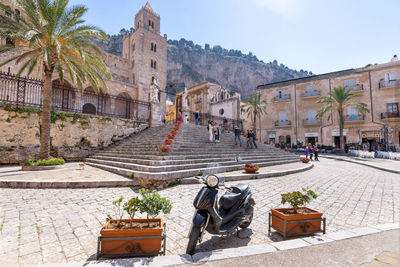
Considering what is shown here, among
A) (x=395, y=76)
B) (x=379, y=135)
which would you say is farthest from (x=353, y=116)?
(x=395, y=76)

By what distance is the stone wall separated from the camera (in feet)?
33.4

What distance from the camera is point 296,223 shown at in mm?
3090

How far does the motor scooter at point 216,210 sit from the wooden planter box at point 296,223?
0.47 m

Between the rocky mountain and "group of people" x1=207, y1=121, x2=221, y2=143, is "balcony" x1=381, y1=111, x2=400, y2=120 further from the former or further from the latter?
the rocky mountain

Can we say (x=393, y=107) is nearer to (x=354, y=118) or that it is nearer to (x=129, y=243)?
(x=354, y=118)

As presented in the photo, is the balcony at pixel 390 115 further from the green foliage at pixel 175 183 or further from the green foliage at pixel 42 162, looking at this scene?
the green foliage at pixel 42 162

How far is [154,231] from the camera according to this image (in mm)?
2467

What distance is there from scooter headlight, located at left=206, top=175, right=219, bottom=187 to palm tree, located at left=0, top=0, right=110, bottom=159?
931 cm

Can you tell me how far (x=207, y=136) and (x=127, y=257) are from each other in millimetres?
12244

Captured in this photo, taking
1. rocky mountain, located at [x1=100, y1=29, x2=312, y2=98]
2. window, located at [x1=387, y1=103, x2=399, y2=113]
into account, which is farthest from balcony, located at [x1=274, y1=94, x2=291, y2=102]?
rocky mountain, located at [x1=100, y1=29, x2=312, y2=98]

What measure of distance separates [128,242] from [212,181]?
4.34 ft

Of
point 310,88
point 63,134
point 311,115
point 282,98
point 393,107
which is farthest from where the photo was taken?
point 282,98

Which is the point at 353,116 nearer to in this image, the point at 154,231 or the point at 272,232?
the point at 272,232

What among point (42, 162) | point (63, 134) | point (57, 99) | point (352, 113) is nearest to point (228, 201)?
point (42, 162)
